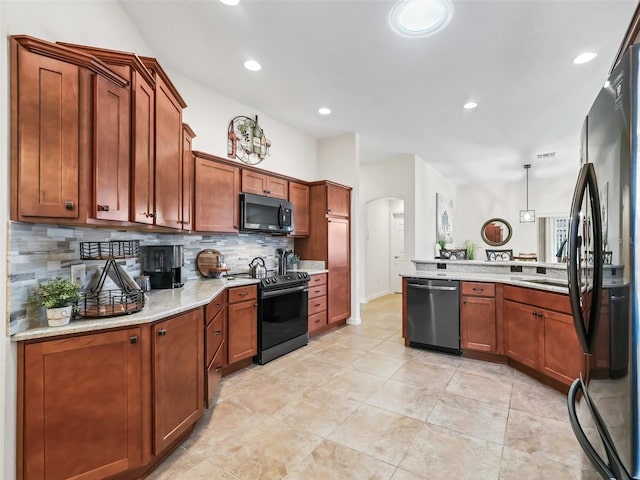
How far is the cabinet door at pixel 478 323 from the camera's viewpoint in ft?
11.1

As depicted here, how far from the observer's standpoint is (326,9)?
7.52ft

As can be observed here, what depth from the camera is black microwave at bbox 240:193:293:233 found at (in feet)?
11.7

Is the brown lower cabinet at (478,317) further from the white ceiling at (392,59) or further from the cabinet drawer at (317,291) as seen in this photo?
the white ceiling at (392,59)

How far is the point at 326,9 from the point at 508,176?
7.43m

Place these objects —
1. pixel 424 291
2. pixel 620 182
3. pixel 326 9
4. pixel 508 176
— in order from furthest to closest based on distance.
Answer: pixel 508 176 → pixel 424 291 → pixel 326 9 → pixel 620 182

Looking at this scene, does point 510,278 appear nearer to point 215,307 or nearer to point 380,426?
point 380,426

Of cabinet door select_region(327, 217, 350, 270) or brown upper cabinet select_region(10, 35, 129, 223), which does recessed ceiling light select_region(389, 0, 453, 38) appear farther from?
cabinet door select_region(327, 217, 350, 270)

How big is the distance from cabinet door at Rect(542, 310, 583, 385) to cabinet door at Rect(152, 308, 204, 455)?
2899 mm

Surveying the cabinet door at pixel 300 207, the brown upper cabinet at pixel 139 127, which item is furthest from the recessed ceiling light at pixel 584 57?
the brown upper cabinet at pixel 139 127

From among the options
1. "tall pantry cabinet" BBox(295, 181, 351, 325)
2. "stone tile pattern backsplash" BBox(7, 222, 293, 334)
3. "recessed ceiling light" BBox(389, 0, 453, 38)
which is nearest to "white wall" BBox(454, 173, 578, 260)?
"tall pantry cabinet" BBox(295, 181, 351, 325)

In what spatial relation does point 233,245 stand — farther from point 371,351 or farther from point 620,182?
point 620,182

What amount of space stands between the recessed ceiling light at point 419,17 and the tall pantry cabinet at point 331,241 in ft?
7.47

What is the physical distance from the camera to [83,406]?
150 centimetres

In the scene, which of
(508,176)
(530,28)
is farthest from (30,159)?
(508,176)
